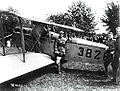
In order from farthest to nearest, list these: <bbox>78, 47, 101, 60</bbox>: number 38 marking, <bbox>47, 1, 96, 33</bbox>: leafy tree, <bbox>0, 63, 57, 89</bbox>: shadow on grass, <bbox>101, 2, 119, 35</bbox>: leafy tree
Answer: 1. <bbox>101, 2, 119, 35</bbox>: leafy tree
2. <bbox>47, 1, 96, 33</bbox>: leafy tree
3. <bbox>78, 47, 101, 60</bbox>: number 38 marking
4. <bbox>0, 63, 57, 89</bbox>: shadow on grass

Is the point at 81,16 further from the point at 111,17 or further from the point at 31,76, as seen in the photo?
the point at 31,76

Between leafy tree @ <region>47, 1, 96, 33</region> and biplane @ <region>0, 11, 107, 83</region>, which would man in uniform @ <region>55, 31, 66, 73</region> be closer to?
biplane @ <region>0, 11, 107, 83</region>

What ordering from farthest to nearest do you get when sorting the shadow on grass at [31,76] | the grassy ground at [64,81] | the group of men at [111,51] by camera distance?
the group of men at [111,51], the shadow on grass at [31,76], the grassy ground at [64,81]

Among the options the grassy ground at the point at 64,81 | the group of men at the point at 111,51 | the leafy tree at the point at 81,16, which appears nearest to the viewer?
the grassy ground at the point at 64,81

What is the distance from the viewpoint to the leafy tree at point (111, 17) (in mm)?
19470

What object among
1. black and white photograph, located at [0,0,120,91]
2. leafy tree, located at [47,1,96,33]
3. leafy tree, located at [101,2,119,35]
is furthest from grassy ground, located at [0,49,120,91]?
leafy tree, located at [101,2,119,35]

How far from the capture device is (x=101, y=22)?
23.1m

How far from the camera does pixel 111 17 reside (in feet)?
68.2

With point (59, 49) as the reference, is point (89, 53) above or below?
below

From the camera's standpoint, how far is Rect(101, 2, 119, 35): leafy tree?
767 inches

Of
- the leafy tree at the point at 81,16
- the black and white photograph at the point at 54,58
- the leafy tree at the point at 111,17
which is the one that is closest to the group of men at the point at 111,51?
the black and white photograph at the point at 54,58

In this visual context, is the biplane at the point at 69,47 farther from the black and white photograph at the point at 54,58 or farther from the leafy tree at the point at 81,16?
the leafy tree at the point at 81,16

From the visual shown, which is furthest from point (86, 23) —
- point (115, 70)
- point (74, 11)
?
point (115, 70)

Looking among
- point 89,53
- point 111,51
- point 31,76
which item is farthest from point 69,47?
point 31,76
